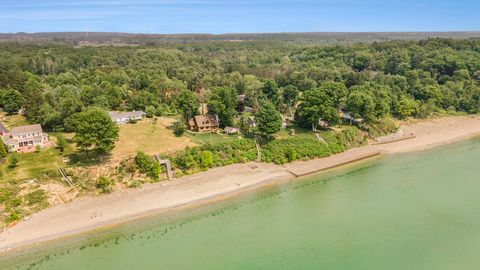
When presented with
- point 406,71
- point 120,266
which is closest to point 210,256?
point 120,266

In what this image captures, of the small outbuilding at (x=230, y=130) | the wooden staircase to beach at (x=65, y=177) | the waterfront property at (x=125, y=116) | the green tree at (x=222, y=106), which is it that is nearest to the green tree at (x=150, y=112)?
the waterfront property at (x=125, y=116)

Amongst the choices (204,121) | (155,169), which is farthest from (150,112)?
(155,169)

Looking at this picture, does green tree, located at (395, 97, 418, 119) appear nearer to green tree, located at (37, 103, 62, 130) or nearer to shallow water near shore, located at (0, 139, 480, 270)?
shallow water near shore, located at (0, 139, 480, 270)

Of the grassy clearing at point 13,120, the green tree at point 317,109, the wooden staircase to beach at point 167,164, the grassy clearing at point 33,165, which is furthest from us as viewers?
the grassy clearing at point 13,120

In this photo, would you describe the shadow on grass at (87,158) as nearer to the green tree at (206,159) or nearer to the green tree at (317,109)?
the green tree at (206,159)

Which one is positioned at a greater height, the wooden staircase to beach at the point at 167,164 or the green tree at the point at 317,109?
the green tree at the point at 317,109

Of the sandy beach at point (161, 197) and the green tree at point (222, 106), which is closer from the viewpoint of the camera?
the sandy beach at point (161, 197)

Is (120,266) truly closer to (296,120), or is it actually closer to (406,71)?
(296,120)
